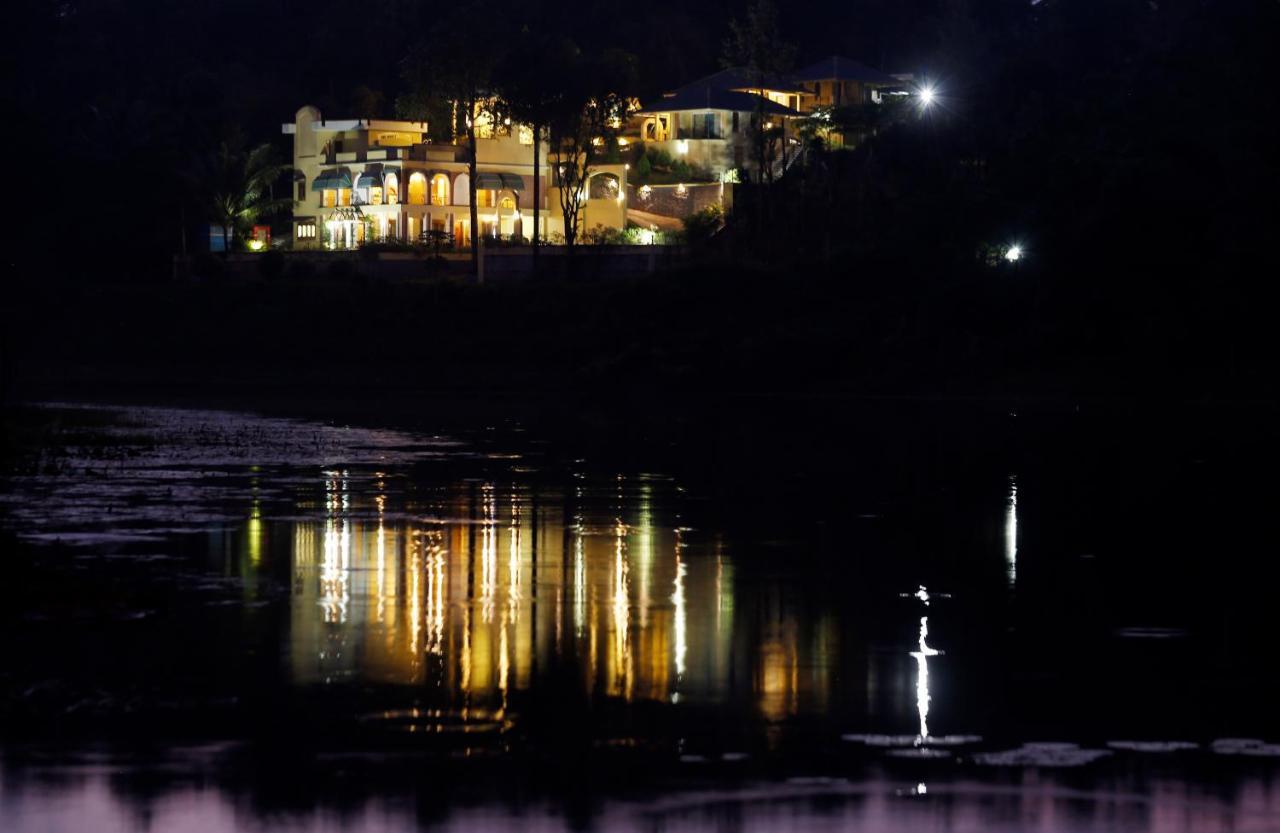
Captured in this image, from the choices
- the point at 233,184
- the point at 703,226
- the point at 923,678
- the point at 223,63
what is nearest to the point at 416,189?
the point at 233,184

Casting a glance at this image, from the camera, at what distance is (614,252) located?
324 ft

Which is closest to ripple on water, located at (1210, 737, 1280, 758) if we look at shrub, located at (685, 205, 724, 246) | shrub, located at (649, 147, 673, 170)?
shrub, located at (685, 205, 724, 246)

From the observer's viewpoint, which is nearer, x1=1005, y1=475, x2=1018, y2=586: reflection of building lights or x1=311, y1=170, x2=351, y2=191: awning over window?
x1=1005, y1=475, x2=1018, y2=586: reflection of building lights

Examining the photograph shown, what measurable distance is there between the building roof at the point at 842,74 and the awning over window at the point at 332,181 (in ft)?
107

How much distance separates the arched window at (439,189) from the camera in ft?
360

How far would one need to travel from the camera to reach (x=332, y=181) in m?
112

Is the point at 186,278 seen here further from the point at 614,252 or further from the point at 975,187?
the point at 975,187

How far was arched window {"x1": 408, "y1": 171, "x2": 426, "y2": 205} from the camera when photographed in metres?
109

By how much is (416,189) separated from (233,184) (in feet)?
34.3

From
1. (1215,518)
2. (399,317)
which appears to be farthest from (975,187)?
(1215,518)

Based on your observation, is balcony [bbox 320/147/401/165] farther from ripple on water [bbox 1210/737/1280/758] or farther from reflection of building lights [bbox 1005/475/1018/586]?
ripple on water [bbox 1210/737/1280/758]

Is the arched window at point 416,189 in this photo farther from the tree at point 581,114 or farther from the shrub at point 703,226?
the shrub at point 703,226

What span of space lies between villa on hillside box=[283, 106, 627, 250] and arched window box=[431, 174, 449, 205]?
56 millimetres

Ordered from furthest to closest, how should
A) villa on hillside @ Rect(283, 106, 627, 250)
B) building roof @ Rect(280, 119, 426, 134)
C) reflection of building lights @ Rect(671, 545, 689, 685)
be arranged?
building roof @ Rect(280, 119, 426, 134), villa on hillside @ Rect(283, 106, 627, 250), reflection of building lights @ Rect(671, 545, 689, 685)
